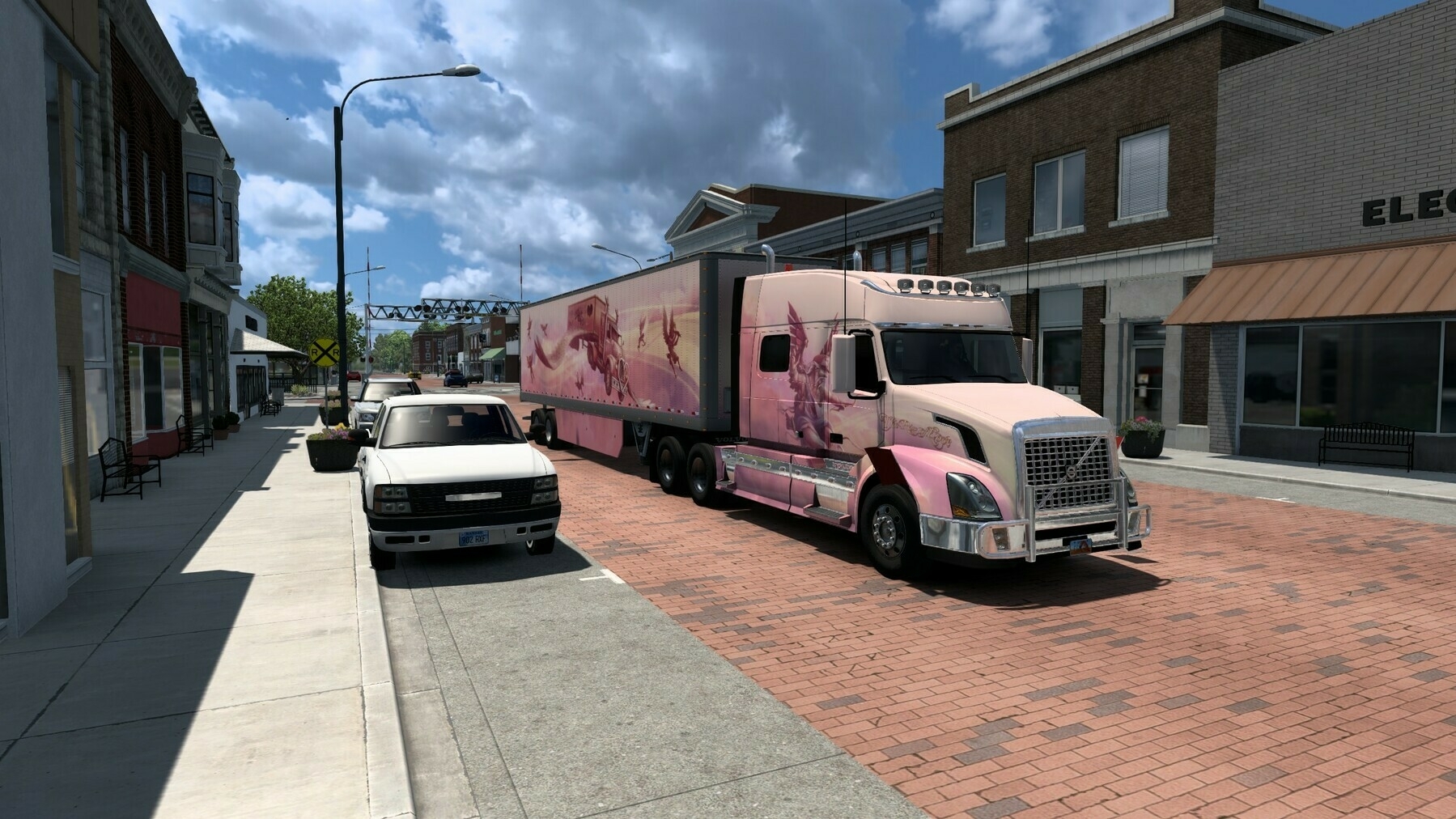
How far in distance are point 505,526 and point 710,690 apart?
4004mm

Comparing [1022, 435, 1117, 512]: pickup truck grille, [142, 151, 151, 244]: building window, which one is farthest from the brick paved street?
[142, 151, 151, 244]: building window

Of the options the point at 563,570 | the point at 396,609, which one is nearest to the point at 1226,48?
the point at 563,570

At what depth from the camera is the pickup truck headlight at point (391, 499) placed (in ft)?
28.6

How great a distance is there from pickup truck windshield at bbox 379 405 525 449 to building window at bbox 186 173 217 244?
17.5 m

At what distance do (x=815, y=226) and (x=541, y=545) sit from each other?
33.0 metres

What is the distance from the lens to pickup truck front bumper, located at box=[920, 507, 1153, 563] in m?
7.98

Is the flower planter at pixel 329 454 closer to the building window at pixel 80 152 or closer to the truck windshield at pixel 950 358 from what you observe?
the building window at pixel 80 152

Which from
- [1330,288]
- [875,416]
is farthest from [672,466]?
[1330,288]

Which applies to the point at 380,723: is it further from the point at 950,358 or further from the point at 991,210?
the point at 991,210

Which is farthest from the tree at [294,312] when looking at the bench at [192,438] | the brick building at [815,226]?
the bench at [192,438]

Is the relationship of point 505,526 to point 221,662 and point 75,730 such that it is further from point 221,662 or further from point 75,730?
point 75,730

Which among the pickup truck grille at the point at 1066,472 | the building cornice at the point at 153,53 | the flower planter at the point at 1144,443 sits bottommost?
the flower planter at the point at 1144,443

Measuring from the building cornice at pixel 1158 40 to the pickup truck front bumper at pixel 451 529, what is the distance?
22.0 meters

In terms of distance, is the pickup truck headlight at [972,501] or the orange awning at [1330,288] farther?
the orange awning at [1330,288]
